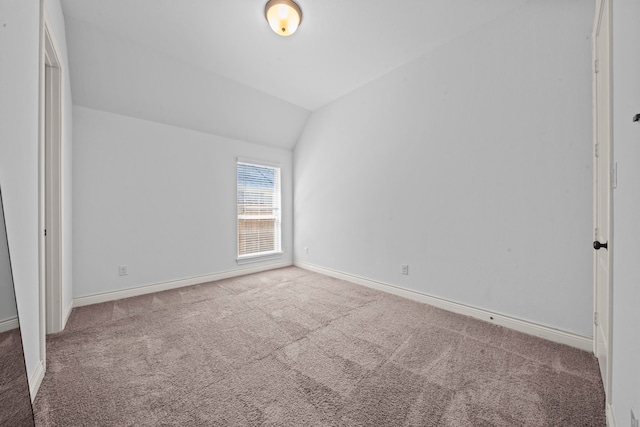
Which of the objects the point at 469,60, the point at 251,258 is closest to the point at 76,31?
the point at 251,258

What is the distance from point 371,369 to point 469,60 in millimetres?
2928

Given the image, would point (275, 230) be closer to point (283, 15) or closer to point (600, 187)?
point (283, 15)

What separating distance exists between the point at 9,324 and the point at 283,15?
2.64 meters

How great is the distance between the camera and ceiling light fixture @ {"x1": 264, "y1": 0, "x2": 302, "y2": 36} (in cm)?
213

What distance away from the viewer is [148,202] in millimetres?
3295

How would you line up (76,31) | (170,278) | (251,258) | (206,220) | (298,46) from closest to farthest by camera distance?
(76,31) → (298,46) → (170,278) → (206,220) → (251,258)

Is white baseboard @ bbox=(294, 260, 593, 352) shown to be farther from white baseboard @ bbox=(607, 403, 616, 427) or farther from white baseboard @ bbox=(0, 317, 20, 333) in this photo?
white baseboard @ bbox=(0, 317, 20, 333)

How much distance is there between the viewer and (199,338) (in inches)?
83.4

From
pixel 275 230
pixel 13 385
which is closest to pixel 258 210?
pixel 275 230

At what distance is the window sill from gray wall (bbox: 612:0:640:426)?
4.02 m

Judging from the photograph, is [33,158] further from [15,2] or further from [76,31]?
[76,31]

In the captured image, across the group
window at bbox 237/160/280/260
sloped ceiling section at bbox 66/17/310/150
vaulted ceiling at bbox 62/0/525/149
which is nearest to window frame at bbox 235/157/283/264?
window at bbox 237/160/280/260

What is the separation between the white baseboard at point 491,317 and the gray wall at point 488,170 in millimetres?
58

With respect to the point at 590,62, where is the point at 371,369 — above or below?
below
